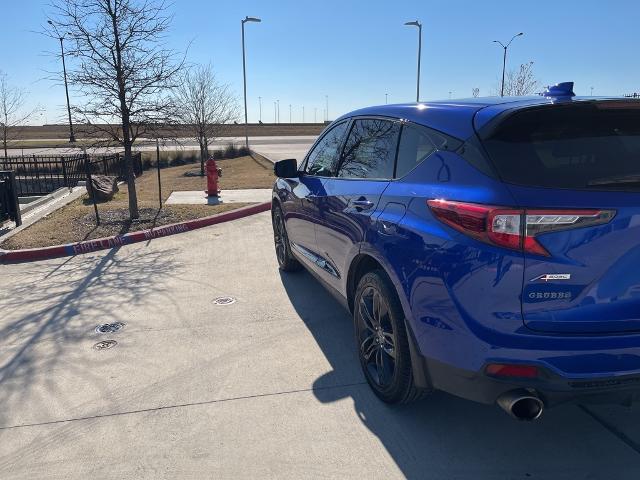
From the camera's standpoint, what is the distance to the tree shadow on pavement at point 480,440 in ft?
8.48

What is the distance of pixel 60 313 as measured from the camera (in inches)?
193

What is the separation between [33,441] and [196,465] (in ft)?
3.33

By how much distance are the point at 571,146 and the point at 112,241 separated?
6615 millimetres

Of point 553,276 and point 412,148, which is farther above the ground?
point 412,148

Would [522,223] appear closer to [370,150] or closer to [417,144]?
[417,144]

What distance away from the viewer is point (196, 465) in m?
2.71

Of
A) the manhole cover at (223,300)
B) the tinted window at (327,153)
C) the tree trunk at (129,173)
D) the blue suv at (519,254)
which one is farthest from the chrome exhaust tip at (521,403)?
the tree trunk at (129,173)

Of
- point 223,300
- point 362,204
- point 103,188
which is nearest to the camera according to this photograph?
point 362,204

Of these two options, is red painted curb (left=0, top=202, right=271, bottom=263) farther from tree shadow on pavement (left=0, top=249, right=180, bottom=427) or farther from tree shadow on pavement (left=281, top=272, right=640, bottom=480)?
tree shadow on pavement (left=281, top=272, right=640, bottom=480)

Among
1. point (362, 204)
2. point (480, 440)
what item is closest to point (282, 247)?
point (362, 204)

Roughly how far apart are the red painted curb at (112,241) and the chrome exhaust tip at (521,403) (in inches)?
252

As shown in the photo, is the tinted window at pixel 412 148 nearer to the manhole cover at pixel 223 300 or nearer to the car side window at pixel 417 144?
the car side window at pixel 417 144

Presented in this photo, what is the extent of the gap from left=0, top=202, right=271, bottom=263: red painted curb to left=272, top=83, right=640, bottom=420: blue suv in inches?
220

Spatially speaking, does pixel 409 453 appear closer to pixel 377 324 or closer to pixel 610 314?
pixel 377 324
